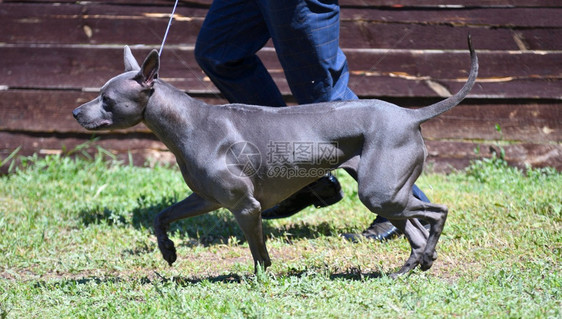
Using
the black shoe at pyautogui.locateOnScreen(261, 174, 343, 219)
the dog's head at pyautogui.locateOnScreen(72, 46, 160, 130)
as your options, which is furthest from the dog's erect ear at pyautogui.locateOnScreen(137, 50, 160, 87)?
the black shoe at pyautogui.locateOnScreen(261, 174, 343, 219)

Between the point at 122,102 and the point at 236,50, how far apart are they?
1.01 metres

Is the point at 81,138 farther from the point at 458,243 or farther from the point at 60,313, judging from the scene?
the point at 458,243

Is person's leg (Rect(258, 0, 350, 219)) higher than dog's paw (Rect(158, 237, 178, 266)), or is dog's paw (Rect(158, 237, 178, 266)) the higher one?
person's leg (Rect(258, 0, 350, 219))

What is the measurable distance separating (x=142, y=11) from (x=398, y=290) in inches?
153

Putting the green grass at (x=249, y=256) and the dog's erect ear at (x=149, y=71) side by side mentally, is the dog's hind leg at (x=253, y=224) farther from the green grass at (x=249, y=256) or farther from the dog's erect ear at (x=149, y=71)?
the dog's erect ear at (x=149, y=71)

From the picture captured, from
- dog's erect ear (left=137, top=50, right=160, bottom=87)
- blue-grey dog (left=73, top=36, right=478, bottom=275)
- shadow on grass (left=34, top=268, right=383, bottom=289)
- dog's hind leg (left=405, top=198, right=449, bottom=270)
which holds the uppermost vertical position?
dog's erect ear (left=137, top=50, right=160, bottom=87)

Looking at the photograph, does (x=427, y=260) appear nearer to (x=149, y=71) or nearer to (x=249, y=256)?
(x=249, y=256)

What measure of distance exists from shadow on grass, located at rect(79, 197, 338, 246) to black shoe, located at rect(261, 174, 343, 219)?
0.15 metres

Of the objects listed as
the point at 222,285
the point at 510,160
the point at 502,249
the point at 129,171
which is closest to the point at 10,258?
the point at 222,285

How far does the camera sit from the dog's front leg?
11.6ft

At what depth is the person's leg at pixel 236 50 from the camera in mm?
4059

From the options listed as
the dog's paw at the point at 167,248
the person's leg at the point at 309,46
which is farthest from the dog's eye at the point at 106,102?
the person's leg at the point at 309,46

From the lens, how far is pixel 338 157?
336 centimetres

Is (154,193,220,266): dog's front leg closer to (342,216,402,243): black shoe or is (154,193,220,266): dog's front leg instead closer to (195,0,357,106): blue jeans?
(195,0,357,106): blue jeans
